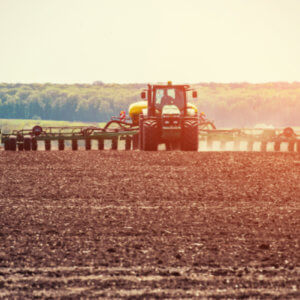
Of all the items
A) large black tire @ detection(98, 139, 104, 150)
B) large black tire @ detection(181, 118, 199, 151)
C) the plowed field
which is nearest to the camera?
the plowed field

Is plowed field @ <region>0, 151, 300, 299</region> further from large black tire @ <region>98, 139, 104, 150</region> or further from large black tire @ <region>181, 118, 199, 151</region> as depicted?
large black tire @ <region>98, 139, 104, 150</region>

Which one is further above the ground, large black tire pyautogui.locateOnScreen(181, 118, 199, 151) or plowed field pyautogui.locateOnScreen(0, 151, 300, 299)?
large black tire pyautogui.locateOnScreen(181, 118, 199, 151)

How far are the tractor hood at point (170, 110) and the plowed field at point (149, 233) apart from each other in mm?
4338

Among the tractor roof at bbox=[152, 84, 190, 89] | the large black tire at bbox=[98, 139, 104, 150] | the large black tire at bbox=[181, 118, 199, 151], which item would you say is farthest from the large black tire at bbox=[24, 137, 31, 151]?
the large black tire at bbox=[181, 118, 199, 151]

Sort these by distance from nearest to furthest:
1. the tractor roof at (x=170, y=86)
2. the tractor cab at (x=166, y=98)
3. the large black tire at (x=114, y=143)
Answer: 1. the tractor roof at (x=170, y=86)
2. the tractor cab at (x=166, y=98)
3. the large black tire at (x=114, y=143)

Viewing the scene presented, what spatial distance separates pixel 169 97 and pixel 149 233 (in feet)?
38.2

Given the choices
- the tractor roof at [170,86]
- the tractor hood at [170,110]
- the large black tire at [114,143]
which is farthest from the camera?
the large black tire at [114,143]

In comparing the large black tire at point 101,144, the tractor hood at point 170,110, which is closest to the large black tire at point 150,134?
the tractor hood at point 170,110

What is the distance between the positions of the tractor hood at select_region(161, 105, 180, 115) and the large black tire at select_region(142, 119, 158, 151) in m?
0.54

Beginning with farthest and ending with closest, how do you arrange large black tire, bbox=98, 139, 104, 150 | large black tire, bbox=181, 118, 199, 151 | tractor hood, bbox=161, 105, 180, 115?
1. large black tire, bbox=98, 139, 104, 150
2. large black tire, bbox=181, 118, 199, 151
3. tractor hood, bbox=161, 105, 180, 115

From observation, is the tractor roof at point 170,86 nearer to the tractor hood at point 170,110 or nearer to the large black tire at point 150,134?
the tractor hood at point 170,110

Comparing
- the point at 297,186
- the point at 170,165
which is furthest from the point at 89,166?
the point at 297,186

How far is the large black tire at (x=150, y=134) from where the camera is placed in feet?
58.8

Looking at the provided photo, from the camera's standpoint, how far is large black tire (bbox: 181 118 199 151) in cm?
1802
